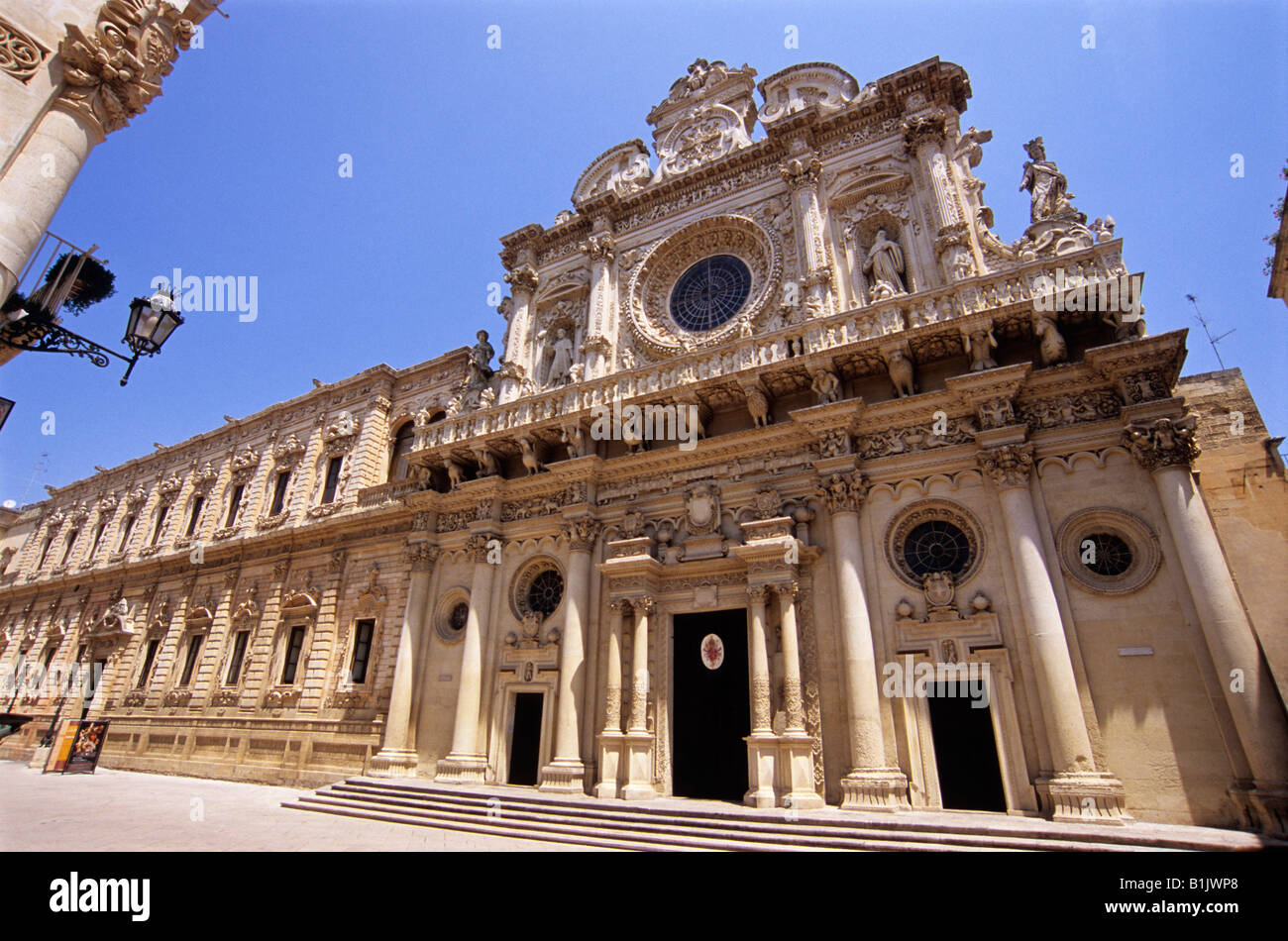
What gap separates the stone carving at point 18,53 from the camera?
5.55m

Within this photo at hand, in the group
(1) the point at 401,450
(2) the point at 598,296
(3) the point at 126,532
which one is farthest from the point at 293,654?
(3) the point at 126,532

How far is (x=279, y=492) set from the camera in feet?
80.2

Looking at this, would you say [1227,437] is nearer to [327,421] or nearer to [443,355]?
[443,355]

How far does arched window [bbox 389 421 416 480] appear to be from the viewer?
22.0 metres

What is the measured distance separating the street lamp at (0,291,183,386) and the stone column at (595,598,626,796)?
30.1 ft

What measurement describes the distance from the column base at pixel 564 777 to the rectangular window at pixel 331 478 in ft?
46.5

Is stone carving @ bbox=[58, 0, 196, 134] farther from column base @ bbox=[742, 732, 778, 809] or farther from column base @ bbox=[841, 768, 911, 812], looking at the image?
column base @ bbox=[841, 768, 911, 812]

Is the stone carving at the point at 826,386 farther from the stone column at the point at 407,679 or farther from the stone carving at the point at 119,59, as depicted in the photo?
the stone column at the point at 407,679

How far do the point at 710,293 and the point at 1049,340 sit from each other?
8.50 m

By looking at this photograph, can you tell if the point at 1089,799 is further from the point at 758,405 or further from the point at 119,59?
the point at 119,59

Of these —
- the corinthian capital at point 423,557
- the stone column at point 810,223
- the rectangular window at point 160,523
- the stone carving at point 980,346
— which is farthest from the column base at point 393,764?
the rectangular window at point 160,523

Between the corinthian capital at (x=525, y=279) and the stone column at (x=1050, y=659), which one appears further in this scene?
the corinthian capital at (x=525, y=279)

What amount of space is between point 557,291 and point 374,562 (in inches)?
403

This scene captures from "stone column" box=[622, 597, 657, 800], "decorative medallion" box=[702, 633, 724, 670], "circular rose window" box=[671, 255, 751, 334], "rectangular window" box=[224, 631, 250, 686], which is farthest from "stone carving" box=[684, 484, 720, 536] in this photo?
"rectangular window" box=[224, 631, 250, 686]
